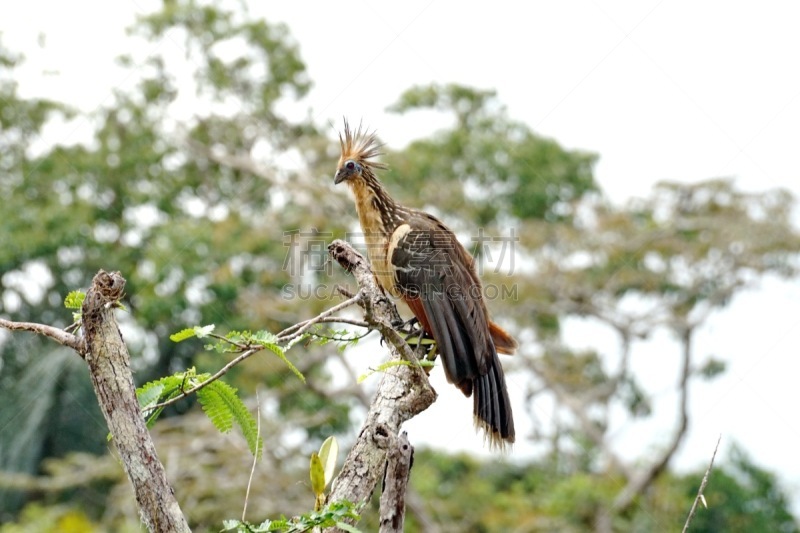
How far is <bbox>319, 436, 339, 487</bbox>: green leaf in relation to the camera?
10.2 ft

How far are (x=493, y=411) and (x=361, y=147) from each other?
2.03 metres

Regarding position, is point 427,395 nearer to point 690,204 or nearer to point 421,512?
point 421,512

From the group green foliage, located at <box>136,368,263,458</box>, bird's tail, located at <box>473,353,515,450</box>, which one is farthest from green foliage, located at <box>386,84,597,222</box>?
green foliage, located at <box>136,368,263,458</box>

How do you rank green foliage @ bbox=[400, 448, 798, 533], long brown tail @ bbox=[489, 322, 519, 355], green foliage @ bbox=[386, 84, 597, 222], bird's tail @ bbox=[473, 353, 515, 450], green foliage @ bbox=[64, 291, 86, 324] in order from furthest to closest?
green foliage @ bbox=[386, 84, 597, 222]
green foliage @ bbox=[400, 448, 798, 533]
long brown tail @ bbox=[489, 322, 519, 355]
bird's tail @ bbox=[473, 353, 515, 450]
green foliage @ bbox=[64, 291, 86, 324]

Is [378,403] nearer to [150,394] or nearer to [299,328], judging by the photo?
[299,328]

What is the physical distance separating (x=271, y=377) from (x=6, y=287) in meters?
4.26

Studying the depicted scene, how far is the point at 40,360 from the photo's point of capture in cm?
1216

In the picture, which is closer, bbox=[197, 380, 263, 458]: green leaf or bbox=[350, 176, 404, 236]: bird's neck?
bbox=[197, 380, 263, 458]: green leaf

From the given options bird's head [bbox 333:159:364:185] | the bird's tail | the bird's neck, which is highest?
bird's head [bbox 333:159:364:185]

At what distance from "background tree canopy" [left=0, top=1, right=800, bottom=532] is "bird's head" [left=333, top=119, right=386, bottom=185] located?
5533 mm

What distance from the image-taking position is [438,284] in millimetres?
4688

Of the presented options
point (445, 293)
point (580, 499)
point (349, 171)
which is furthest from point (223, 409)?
point (580, 499)

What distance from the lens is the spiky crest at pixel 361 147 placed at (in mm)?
5500

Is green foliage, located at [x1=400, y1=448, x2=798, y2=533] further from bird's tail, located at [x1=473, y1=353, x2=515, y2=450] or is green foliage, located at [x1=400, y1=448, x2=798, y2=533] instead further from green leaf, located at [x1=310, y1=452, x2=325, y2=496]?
green leaf, located at [x1=310, y1=452, x2=325, y2=496]
